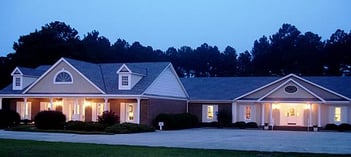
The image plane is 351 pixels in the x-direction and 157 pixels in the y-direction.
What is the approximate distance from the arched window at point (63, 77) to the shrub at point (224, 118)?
561 inches

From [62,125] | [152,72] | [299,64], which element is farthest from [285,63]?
[62,125]

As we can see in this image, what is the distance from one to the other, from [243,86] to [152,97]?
539 inches

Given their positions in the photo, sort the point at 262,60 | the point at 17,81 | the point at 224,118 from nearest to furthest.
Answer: the point at 17,81 → the point at 224,118 → the point at 262,60

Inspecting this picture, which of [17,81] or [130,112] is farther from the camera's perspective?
[17,81]

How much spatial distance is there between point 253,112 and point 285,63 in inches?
1438

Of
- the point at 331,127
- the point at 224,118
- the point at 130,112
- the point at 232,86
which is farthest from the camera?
the point at 232,86

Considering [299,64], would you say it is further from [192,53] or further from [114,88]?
[114,88]

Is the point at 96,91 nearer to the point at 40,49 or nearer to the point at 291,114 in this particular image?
the point at 291,114

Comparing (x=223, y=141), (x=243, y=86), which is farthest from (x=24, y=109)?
(x=223, y=141)

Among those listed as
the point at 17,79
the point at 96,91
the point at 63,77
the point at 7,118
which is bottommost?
the point at 7,118

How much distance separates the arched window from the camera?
44.4m

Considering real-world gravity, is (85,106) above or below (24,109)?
above

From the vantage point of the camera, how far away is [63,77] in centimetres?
4462

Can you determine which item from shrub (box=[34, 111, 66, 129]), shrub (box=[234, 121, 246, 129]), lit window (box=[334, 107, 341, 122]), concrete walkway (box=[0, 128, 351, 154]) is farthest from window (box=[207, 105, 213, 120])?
concrete walkway (box=[0, 128, 351, 154])
